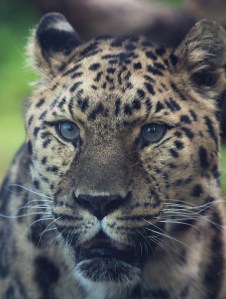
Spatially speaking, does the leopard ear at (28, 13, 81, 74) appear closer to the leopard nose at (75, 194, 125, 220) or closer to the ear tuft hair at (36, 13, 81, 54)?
the ear tuft hair at (36, 13, 81, 54)

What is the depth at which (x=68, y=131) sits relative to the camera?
378 centimetres

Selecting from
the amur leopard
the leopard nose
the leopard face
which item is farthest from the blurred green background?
the leopard nose

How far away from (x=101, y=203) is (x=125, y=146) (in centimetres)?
35

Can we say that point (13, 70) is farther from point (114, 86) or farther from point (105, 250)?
point (105, 250)

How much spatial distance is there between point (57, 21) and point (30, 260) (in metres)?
1.19

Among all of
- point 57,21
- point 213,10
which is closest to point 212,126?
point 57,21

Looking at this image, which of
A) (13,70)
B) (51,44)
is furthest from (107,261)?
(13,70)

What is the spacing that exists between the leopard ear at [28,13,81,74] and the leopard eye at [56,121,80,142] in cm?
37

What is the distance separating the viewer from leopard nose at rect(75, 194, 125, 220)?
3416 millimetres

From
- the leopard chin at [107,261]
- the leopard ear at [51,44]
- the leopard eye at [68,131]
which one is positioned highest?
the leopard ear at [51,44]

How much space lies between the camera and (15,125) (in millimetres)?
8273

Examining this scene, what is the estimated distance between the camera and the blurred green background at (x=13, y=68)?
8156 mm

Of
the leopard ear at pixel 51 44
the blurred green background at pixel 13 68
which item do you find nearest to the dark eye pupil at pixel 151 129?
the leopard ear at pixel 51 44

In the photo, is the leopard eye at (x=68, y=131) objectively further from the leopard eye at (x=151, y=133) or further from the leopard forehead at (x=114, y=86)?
the leopard eye at (x=151, y=133)
